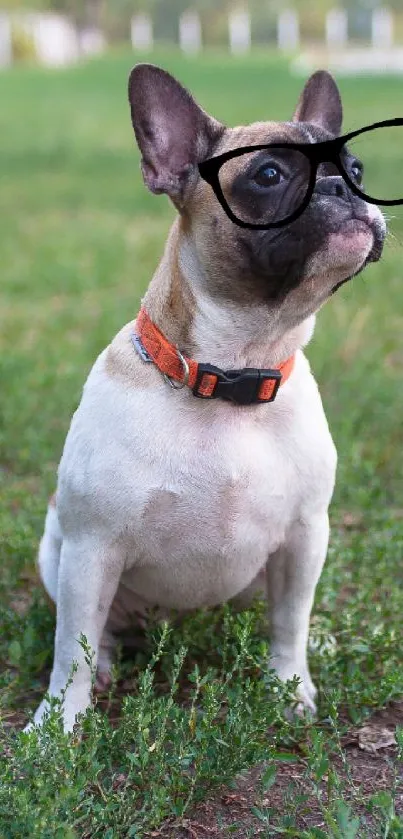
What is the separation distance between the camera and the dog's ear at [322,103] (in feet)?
10.5

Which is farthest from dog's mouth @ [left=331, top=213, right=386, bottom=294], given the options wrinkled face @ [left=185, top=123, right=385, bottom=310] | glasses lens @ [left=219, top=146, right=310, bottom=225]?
glasses lens @ [left=219, top=146, right=310, bottom=225]

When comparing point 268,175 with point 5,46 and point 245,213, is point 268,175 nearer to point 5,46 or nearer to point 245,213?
point 245,213

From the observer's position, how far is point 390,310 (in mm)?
7000

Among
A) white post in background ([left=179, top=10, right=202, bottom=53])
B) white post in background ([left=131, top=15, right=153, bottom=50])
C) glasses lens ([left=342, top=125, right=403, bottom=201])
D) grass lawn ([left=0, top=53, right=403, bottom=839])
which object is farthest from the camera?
white post in background ([left=131, top=15, right=153, bottom=50])

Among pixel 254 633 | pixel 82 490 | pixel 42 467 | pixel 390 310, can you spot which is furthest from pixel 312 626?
pixel 390 310

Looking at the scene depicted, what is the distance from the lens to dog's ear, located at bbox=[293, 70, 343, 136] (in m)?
3.20

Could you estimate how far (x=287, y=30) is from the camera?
55500 mm

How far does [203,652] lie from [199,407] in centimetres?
80

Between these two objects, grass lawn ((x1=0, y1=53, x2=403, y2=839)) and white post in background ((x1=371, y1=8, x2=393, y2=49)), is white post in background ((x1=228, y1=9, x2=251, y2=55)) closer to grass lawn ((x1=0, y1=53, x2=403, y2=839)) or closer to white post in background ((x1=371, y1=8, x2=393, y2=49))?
white post in background ((x1=371, y1=8, x2=393, y2=49))

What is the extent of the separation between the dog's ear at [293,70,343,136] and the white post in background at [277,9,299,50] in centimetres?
5315

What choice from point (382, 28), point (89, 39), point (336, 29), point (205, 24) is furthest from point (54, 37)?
point (382, 28)

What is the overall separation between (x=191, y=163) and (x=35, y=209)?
8.70 metres

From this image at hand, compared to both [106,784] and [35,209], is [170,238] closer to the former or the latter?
[106,784]

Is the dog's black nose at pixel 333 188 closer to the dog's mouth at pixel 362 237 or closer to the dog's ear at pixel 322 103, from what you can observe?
the dog's mouth at pixel 362 237
